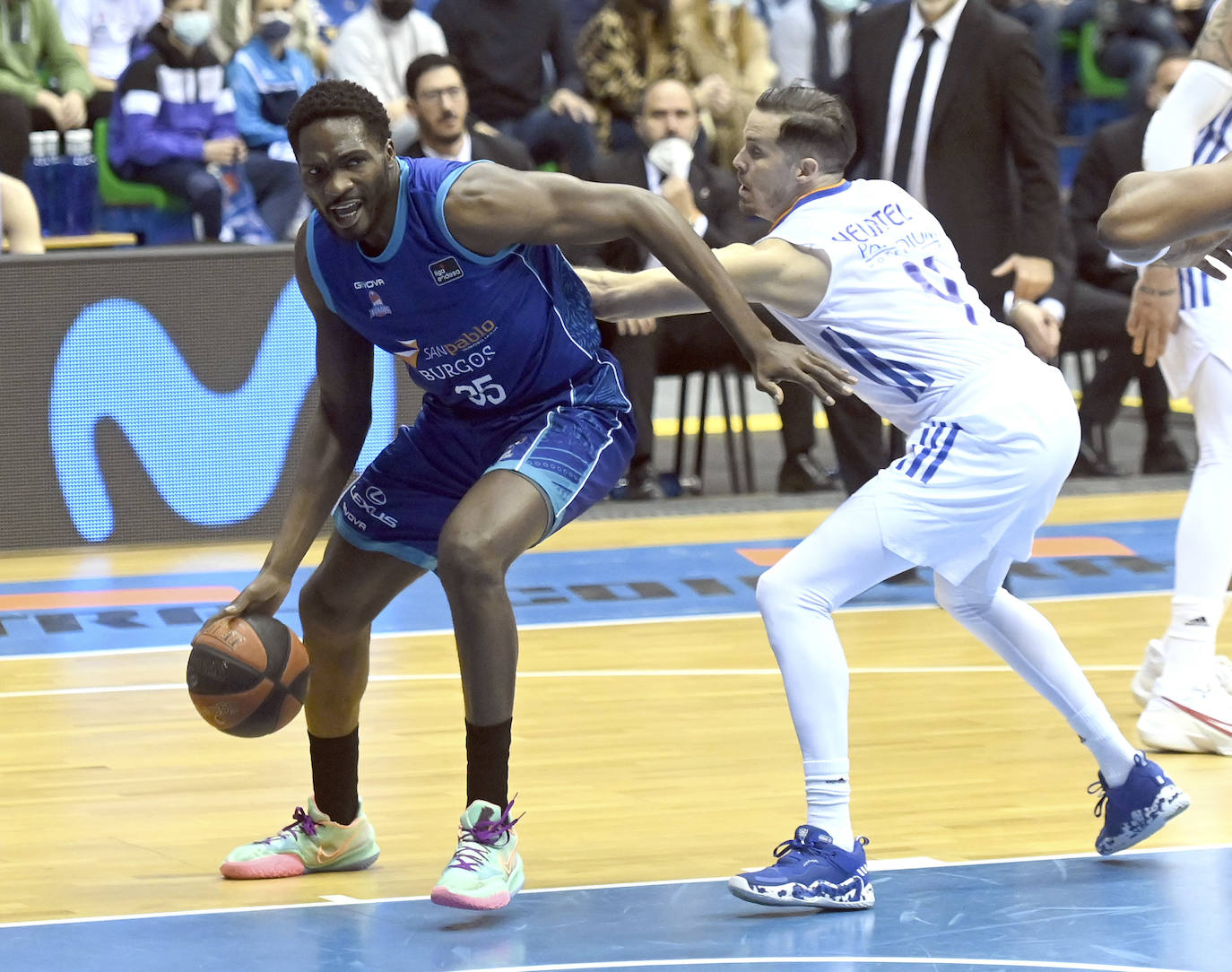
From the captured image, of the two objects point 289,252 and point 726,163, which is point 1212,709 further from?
point 726,163

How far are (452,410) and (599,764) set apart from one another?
157 cm

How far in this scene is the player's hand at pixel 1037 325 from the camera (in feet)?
25.0

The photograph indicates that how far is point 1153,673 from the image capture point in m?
6.42

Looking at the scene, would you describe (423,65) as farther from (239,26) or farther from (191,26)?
(239,26)

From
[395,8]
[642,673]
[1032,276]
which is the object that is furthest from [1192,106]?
[395,8]

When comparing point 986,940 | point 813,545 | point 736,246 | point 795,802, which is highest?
→ point 736,246


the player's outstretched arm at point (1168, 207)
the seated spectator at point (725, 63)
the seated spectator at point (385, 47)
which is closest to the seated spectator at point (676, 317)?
the seated spectator at point (725, 63)

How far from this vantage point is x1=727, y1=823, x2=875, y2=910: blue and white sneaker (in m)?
4.41

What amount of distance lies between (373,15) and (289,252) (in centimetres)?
200

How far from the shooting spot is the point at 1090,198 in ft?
36.7

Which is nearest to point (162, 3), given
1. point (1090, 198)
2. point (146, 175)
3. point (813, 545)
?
point (146, 175)

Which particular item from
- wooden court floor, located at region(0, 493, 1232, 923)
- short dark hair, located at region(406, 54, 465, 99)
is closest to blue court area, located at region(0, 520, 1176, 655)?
wooden court floor, located at region(0, 493, 1232, 923)

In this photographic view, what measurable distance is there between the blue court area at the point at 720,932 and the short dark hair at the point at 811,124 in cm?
162

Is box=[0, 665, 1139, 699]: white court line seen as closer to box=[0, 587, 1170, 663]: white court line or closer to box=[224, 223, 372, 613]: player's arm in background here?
box=[0, 587, 1170, 663]: white court line
